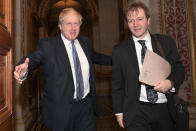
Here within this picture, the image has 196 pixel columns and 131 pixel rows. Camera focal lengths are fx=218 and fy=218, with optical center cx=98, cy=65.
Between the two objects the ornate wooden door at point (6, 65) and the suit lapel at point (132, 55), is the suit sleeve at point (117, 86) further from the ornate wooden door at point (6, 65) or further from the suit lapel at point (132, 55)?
the ornate wooden door at point (6, 65)

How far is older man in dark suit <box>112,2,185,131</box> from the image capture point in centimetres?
217

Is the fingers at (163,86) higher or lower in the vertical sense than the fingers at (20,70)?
lower

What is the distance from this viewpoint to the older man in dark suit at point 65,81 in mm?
2389

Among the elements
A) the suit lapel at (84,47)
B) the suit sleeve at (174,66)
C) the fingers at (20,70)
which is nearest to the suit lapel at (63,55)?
the suit lapel at (84,47)

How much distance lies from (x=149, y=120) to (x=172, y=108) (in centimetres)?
26

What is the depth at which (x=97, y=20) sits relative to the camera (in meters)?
11.1

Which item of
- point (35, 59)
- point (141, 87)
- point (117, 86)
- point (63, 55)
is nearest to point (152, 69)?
point (141, 87)

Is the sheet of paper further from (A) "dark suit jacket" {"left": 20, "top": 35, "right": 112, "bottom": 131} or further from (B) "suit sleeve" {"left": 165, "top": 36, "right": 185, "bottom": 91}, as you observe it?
(A) "dark suit jacket" {"left": 20, "top": 35, "right": 112, "bottom": 131}

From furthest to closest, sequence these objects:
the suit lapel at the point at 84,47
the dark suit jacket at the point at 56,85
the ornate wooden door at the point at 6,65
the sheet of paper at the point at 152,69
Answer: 1. the suit lapel at the point at 84,47
2. the dark suit jacket at the point at 56,85
3. the sheet of paper at the point at 152,69
4. the ornate wooden door at the point at 6,65

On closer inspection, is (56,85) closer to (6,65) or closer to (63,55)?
(63,55)

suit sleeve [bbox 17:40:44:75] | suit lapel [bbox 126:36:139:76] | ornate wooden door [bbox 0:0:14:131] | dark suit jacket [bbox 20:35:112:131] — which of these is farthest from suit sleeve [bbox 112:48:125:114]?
ornate wooden door [bbox 0:0:14:131]

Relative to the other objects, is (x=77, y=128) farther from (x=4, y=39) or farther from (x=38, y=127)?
(x=38, y=127)

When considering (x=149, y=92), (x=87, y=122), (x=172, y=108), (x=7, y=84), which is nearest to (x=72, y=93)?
(x=87, y=122)

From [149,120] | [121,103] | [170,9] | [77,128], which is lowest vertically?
[77,128]
